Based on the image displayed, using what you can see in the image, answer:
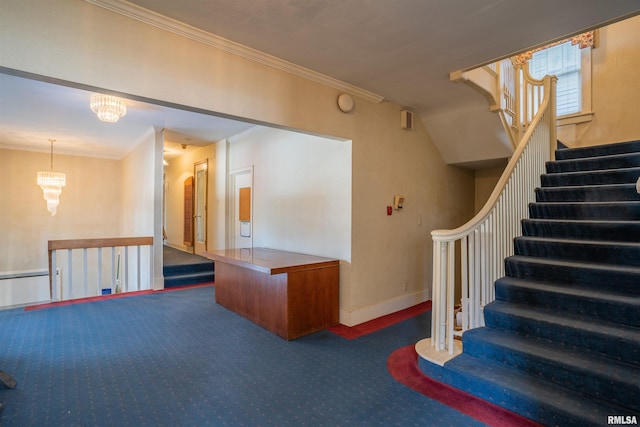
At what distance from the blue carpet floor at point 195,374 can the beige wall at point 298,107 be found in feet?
2.62

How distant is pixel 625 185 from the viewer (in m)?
3.04

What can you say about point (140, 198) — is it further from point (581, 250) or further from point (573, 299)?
point (581, 250)

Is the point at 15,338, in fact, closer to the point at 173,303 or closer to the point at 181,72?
the point at 173,303

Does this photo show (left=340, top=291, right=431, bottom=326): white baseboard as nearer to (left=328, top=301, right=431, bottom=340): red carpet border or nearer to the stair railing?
(left=328, top=301, right=431, bottom=340): red carpet border

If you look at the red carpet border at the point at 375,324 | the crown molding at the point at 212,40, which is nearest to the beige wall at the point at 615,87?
the red carpet border at the point at 375,324

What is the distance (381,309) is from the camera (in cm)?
391

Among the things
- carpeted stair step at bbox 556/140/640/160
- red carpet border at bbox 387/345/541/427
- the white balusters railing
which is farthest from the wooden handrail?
carpeted stair step at bbox 556/140/640/160

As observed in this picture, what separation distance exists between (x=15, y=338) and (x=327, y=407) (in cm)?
327

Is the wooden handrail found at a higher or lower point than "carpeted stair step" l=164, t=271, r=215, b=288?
higher

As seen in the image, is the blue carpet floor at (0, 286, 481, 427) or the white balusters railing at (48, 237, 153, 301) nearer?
the blue carpet floor at (0, 286, 481, 427)

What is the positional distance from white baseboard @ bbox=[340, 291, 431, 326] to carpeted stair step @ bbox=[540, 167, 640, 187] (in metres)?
2.19

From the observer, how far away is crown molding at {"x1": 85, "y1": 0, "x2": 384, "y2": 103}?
6.55ft

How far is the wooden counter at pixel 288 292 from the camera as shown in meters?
3.19

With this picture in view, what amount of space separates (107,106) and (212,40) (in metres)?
A: 1.98
